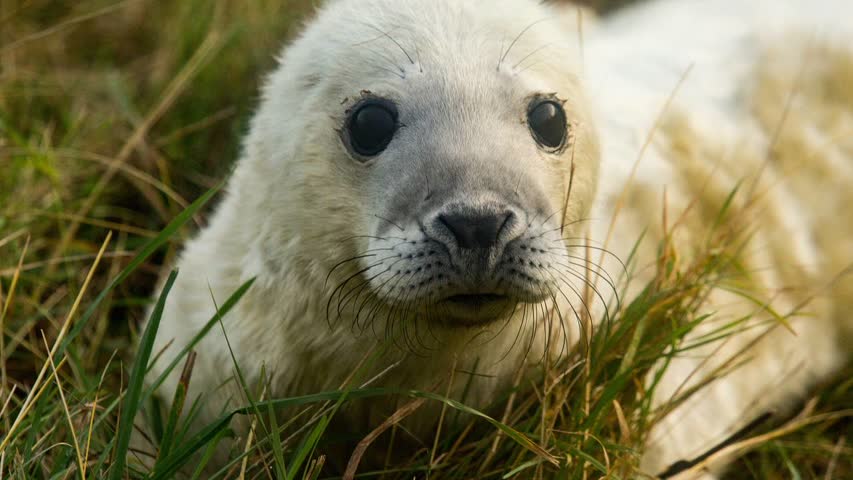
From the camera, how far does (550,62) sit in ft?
8.98

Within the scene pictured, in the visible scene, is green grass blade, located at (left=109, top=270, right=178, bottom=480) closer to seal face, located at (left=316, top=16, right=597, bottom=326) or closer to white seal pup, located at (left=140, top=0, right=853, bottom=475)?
white seal pup, located at (left=140, top=0, right=853, bottom=475)

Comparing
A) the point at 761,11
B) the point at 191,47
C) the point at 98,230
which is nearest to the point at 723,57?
the point at 761,11

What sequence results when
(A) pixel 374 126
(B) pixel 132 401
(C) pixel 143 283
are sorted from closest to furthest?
(B) pixel 132 401
(A) pixel 374 126
(C) pixel 143 283

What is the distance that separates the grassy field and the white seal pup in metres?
0.17

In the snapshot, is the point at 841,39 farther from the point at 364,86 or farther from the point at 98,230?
the point at 98,230

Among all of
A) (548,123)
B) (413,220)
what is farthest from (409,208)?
(548,123)

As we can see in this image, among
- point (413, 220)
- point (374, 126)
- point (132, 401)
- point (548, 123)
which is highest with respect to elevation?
point (548, 123)

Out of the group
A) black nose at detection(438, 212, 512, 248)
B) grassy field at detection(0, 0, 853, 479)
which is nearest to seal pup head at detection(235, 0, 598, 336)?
black nose at detection(438, 212, 512, 248)

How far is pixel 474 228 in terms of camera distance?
2.17 meters

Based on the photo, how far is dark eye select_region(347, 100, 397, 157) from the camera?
253 centimetres

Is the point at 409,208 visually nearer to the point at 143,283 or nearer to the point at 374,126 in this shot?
the point at 374,126

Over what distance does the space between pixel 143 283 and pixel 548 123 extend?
204 centimetres

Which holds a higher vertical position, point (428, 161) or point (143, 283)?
point (428, 161)

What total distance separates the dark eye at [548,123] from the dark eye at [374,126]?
39 centimetres
